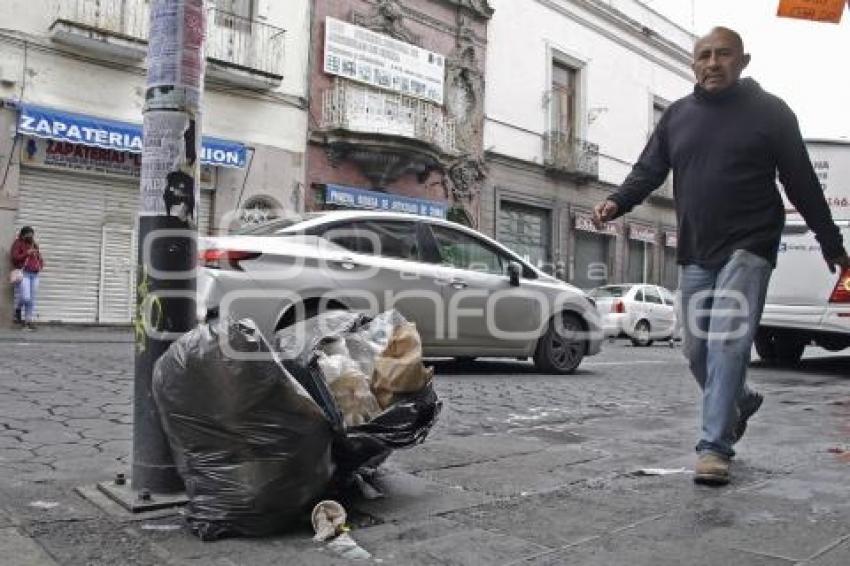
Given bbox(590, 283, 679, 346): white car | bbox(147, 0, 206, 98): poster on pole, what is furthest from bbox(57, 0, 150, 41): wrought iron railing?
bbox(147, 0, 206, 98): poster on pole

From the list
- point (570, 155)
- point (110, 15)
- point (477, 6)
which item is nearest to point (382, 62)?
point (477, 6)

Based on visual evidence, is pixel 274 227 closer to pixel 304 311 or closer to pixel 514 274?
pixel 304 311

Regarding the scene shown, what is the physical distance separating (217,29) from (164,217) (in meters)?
14.2

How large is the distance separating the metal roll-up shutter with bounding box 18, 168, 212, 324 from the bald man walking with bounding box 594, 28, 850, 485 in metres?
11.9

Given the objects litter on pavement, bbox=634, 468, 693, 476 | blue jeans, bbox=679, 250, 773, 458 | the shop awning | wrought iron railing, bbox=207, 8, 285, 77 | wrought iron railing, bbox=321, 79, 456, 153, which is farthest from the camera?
wrought iron railing, bbox=321, 79, 456, 153

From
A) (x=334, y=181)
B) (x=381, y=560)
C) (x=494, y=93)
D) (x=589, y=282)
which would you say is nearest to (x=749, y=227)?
(x=381, y=560)

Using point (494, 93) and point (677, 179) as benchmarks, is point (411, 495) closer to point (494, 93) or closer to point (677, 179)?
point (677, 179)

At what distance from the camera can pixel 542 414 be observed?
601 centimetres

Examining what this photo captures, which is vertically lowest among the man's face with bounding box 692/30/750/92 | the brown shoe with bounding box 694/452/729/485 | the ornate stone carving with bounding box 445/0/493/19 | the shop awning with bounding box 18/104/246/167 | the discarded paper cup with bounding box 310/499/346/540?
the discarded paper cup with bounding box 310/499/346/540

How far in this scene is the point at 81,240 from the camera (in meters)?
14.9

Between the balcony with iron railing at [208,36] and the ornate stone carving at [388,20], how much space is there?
8.30ft

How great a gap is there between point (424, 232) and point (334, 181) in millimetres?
10359

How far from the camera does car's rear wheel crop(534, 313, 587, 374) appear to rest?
9.06m

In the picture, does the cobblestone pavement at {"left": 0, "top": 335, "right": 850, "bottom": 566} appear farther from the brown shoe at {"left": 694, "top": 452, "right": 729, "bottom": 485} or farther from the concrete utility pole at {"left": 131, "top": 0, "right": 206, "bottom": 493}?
the concrete utility pole at {"left": 131, "top": 0, "right": 206, "bottom": 493}
